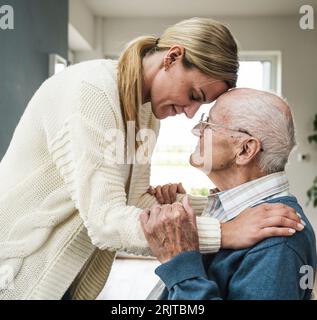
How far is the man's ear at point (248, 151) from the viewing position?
2.63ft

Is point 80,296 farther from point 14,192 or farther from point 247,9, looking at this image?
point 247,9

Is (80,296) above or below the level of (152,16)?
below

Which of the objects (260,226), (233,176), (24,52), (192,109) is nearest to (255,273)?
(260,226)

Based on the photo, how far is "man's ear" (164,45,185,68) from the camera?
790 mm

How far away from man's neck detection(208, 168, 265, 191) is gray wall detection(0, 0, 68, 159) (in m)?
0.89

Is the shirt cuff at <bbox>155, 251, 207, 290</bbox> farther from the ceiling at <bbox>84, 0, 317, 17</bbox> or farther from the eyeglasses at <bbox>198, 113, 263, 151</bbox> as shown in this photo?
the ceiling at <bbox>84, 0, 317, 17</bbox>

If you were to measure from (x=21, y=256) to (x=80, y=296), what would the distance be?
197mm

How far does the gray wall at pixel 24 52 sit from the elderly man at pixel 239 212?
A: 2.91ft

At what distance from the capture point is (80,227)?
2.78 ft

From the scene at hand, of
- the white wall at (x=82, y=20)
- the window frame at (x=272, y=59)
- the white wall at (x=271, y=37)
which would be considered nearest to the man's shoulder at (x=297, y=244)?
the white wall at (x=271, y=37)

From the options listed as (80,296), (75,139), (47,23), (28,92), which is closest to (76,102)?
(75,139)

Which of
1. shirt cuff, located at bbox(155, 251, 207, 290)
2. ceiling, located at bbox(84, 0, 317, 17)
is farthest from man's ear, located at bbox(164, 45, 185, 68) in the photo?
ceiling, located at bbox(84, 0, 317, 17)

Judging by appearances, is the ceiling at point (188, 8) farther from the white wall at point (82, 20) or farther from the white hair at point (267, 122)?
the white hair at point (267, 122)

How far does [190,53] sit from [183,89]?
3.2 inches
